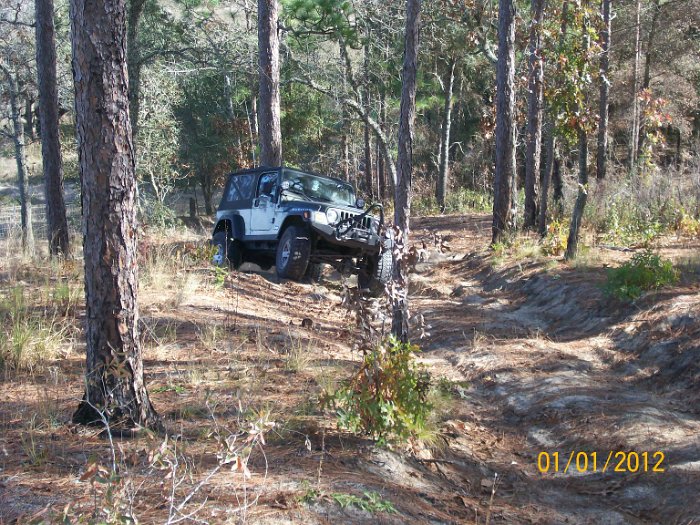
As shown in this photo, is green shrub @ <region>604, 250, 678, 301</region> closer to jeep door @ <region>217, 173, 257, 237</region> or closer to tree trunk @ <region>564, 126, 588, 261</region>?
tree trunk @ <region>564, 126, 588, 261</region>

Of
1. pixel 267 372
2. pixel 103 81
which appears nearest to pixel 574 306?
pixel 267 372

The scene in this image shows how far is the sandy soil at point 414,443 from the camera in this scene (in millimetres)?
3537

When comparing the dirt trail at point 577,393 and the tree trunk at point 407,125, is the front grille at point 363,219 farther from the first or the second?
the tree trunk at point 407,125

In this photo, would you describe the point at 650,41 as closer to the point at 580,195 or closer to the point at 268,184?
the point at 580,195

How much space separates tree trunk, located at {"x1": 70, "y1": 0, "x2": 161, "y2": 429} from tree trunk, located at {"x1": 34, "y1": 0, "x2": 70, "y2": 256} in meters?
8.74

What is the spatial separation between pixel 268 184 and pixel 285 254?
1.60m

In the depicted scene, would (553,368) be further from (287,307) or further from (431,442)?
(287,307)

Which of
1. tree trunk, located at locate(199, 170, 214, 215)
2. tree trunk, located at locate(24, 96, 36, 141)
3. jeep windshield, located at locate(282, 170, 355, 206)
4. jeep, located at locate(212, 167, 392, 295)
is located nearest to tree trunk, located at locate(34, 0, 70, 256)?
jeep, located at locate(212, 167, 392, 295)

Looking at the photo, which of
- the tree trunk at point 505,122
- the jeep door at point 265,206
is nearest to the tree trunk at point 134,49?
the jeep door at point 265,206

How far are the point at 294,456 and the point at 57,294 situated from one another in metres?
4.93

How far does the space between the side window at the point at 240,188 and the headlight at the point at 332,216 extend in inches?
91.2

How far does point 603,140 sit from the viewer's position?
19359 millimetres

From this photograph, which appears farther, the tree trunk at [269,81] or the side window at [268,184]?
the tree trunk at [269,81]

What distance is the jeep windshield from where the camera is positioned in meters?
→ 12.5
